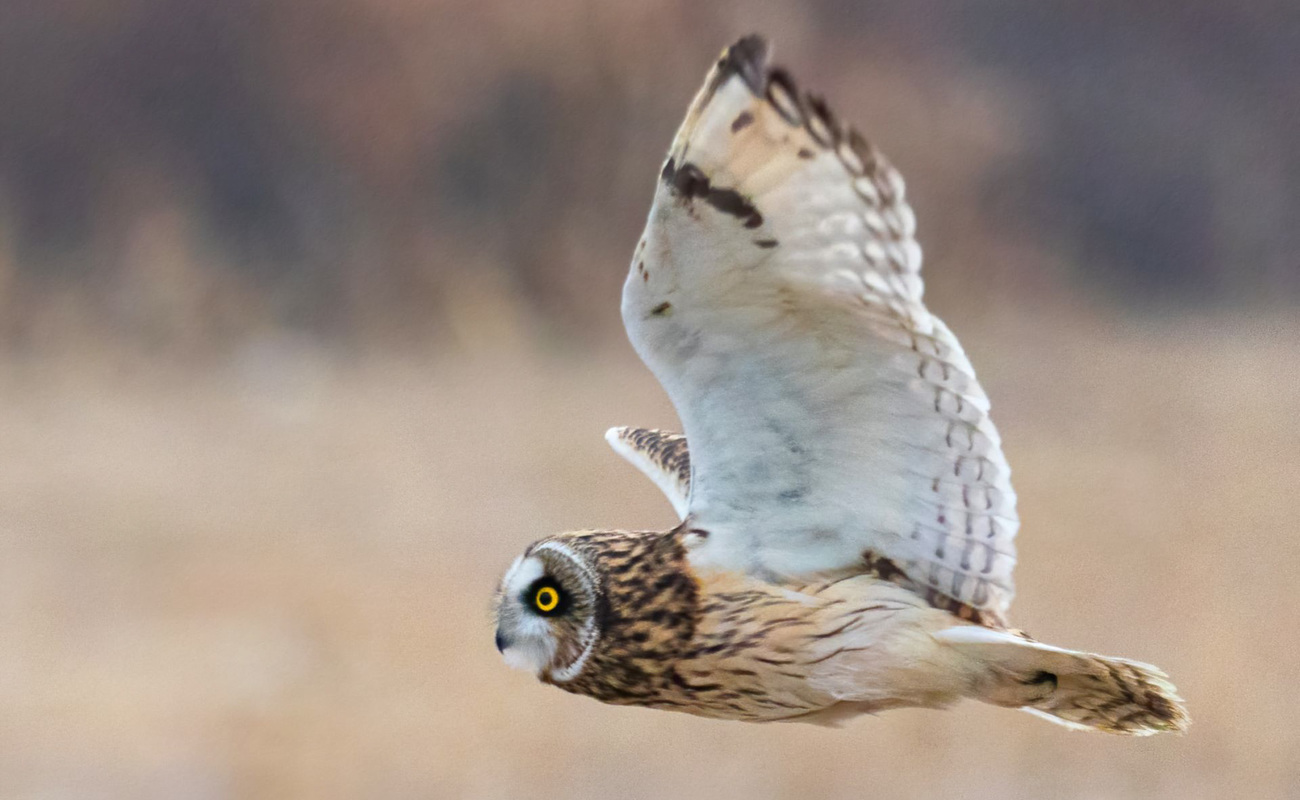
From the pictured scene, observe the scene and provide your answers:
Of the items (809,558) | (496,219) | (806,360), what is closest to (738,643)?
(809,558)

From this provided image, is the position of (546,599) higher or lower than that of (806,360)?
lower

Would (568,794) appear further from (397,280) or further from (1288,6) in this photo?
(1288,6)

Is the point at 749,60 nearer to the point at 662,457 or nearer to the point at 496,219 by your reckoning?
the point at 662,457

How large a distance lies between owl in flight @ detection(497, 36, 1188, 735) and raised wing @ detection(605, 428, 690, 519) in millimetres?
244

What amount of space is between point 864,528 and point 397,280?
235 cm

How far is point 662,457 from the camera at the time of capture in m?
1.22

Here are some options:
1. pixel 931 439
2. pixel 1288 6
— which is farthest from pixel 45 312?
pixel 1288 6

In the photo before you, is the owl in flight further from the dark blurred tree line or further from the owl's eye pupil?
the dark blurred tree line

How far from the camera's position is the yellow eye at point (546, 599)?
2.89 ft

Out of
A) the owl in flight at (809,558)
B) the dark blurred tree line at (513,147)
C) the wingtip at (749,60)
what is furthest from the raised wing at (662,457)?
the dark blurred tree line at (513,147)

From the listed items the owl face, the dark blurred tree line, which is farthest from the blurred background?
the owl face

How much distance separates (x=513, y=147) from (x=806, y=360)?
2.27 metres

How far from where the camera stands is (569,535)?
36.3 inches

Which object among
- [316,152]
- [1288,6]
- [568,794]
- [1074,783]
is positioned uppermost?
[1288,6]
